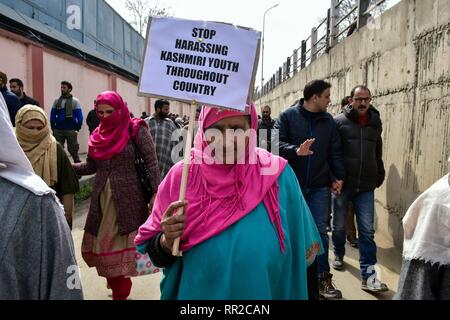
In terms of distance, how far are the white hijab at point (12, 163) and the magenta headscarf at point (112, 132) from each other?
1.72m

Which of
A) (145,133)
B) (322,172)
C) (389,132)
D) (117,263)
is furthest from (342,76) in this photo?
(117,263)

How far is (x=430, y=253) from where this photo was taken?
1.69 metres

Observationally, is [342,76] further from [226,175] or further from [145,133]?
[226,175]

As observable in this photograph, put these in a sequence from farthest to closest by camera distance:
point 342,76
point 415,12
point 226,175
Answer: point 342,76
point 415,12
point 226,175

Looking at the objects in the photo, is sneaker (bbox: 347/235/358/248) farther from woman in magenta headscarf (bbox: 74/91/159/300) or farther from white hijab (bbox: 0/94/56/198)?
white hijab (bbox: 0/94/56/198)

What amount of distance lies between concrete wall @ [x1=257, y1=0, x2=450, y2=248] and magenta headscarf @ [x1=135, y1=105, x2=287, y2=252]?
7.93 feet

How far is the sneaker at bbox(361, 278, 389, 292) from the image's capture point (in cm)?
373

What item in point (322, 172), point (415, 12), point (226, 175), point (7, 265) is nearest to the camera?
point (7, 265)

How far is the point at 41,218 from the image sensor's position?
1.43 metres

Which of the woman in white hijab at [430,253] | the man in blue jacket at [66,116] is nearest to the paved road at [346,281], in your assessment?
the woman in white hijab at [430,253]

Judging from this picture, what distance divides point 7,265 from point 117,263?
190 cm

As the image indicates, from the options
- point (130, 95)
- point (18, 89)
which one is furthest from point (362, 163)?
point (130, 95)

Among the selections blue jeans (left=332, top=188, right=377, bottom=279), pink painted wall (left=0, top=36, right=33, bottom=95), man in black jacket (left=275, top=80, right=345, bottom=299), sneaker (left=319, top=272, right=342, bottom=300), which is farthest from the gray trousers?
sneaker (left=319, top=272, right=342, bottom=300)

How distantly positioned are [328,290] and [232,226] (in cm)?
226
